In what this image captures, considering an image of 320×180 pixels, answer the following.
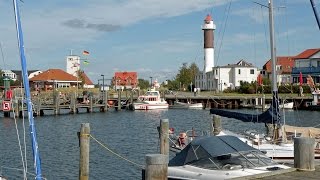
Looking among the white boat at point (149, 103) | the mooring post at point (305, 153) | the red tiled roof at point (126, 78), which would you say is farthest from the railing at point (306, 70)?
the mooring post at point (305, 153)

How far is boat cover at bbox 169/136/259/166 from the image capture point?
19.5 m

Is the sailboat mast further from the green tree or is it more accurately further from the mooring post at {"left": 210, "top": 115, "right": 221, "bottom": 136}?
the green tree

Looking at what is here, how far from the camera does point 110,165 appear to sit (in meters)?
31.1

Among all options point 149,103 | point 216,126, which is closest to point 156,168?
point 216,126

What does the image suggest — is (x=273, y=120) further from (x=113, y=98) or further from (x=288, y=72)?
(x=288, y=72)

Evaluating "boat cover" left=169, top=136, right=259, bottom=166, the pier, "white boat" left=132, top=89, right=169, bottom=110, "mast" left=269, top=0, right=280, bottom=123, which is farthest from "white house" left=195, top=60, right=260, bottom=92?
"boat cover" left=169, top=136, right=259, bottom=166

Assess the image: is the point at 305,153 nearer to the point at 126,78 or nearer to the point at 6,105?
the point at 6,105

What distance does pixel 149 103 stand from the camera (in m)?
100

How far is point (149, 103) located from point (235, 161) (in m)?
81.0

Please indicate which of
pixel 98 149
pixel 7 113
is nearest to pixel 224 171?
pixel 98 149

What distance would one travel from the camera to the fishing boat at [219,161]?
739 inches

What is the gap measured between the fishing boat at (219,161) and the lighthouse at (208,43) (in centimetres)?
12216

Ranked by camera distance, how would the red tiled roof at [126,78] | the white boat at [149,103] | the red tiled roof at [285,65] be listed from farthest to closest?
the red tiled roof at [126,78] → the red tiled roof at [285,65] → the white boat at [149,103]

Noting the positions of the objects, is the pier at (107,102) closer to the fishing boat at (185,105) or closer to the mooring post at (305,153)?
the fishing boat at (185,105)
